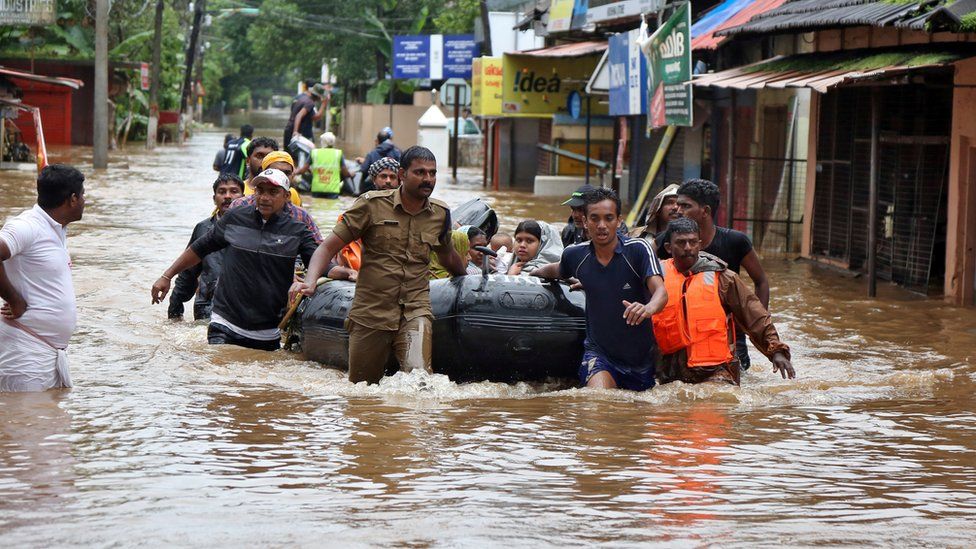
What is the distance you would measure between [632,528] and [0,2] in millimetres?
34685

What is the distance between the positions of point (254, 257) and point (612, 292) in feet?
7.69

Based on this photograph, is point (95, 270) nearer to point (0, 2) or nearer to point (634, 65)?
point (634, 65)

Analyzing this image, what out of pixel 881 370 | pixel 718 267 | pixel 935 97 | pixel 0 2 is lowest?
pixel 881 370

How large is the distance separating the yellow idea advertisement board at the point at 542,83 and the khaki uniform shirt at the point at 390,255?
70.0 feet

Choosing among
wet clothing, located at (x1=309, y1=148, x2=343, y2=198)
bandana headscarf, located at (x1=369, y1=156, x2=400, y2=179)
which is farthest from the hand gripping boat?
wet clothing, located at (x1=309, y1=148, x2=343, y2=198)

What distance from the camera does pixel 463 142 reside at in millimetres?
43781

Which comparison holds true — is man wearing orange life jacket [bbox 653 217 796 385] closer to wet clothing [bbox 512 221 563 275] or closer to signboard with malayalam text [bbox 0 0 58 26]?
wet clothing [bbox 512 221 563 275]

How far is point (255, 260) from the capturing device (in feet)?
28.4

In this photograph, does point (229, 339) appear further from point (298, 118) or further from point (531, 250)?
point (298, 118)

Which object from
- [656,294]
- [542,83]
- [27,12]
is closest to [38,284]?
[656,294]

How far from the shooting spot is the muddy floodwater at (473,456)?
5.20 metres

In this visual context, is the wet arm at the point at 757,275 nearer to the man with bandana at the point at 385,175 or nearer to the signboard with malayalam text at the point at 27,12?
the man with bandana at the point at 385,175

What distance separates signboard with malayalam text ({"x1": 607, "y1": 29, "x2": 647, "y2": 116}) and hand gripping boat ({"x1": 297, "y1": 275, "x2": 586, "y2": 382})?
13067 millimetres

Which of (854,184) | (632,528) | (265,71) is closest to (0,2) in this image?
(854,184)
